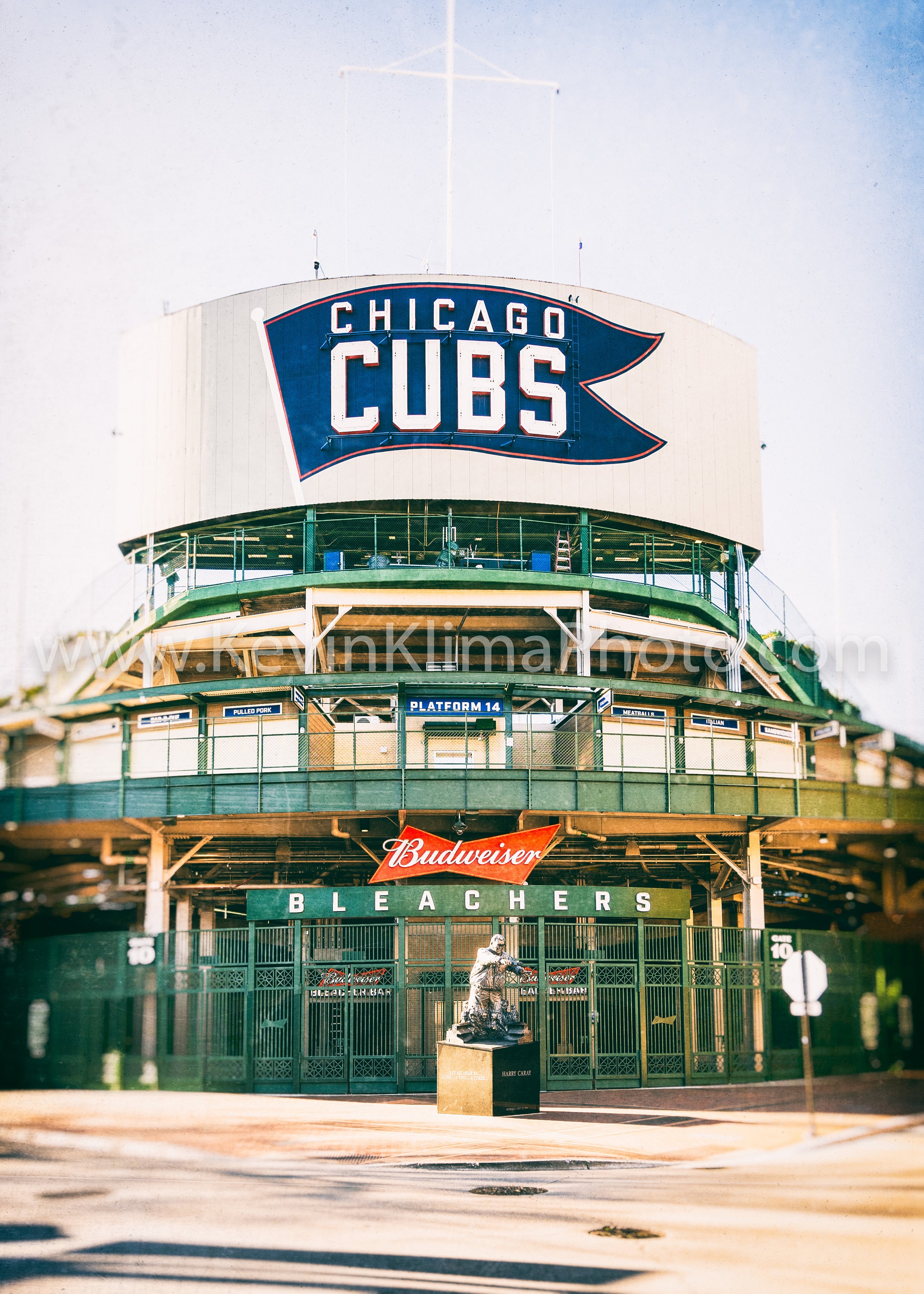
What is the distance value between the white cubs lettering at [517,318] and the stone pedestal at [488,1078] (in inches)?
969

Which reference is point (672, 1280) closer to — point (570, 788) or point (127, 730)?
point (570, 788)

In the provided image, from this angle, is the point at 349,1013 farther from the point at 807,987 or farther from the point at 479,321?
the point at 479,321

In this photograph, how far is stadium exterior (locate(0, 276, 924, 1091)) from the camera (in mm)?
26172

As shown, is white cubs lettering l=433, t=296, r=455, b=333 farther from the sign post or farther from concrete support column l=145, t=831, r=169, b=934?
the sign post

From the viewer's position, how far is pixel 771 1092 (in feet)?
82.1

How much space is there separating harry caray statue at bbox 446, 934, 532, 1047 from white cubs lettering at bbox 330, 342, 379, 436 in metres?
21.2

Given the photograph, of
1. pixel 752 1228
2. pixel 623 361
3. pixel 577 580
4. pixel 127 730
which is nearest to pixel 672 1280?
pixel 752 1228

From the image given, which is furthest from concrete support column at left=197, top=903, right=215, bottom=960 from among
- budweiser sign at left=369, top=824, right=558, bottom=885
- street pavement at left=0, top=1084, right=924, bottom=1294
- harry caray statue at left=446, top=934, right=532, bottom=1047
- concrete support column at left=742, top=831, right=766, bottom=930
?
concrete support column at left=742, top=831, right=766, bottom=930

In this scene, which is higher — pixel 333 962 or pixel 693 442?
pixel 693 442

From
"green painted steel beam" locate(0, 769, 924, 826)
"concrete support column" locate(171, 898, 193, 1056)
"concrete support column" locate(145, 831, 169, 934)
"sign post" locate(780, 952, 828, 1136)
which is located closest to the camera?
"sign post" locate(780, 952, 828, 1136)

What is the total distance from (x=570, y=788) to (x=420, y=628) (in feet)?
34.2

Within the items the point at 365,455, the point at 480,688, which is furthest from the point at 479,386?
the point at 480,688

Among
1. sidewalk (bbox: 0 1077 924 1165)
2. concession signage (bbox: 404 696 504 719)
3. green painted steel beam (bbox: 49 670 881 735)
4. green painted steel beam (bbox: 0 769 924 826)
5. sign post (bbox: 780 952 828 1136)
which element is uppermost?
green painted steel beam (bbox: 49 670 881 735)

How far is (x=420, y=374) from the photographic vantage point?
3828cm
